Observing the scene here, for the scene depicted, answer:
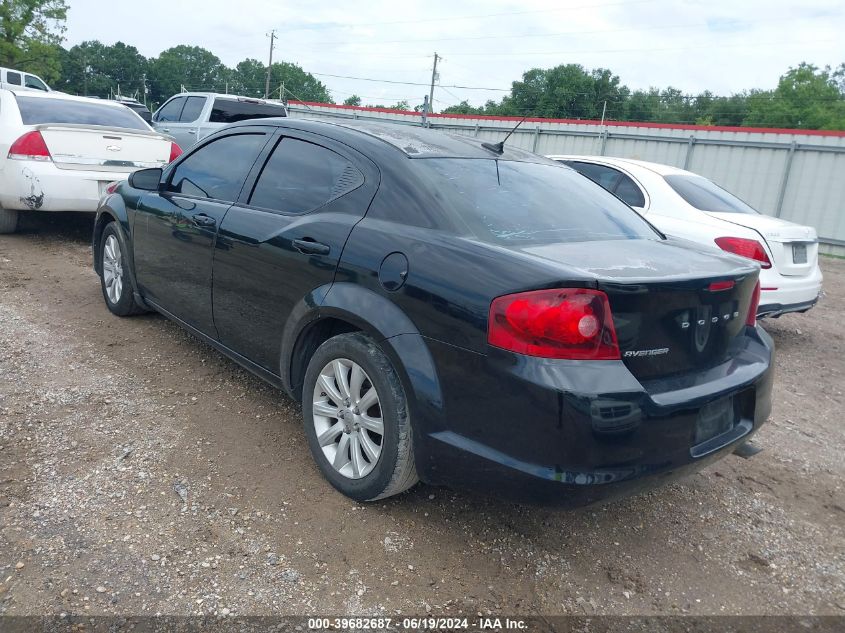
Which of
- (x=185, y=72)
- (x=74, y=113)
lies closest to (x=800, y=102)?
(x=74, y=113)

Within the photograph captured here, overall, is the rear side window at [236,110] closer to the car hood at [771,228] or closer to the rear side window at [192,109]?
the rear side window at [192,109]

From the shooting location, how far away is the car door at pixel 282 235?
3014mm

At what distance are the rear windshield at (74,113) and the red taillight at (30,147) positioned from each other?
430mm

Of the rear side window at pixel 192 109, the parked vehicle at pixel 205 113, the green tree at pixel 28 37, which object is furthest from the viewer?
the green tree at pixel 28 37

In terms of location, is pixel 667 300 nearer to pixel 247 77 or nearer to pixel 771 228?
pixel 771 228

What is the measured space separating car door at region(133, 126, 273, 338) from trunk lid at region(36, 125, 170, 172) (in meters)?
2.86

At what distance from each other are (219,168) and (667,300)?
2.73 m

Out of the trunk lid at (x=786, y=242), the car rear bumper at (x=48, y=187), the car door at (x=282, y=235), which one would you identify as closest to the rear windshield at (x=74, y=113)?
the car rear bumper at (x=48, y=187)

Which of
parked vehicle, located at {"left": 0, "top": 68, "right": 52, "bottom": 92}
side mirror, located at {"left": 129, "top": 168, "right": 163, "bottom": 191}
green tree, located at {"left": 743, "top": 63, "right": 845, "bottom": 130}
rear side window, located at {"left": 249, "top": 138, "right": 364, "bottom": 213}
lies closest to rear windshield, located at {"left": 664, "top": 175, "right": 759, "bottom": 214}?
rear side window, located at {"left": 249, "top": 138, "right": 364, "bottom": 213}

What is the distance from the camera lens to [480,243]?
2543mm

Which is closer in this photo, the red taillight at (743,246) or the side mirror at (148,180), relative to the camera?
the side mirror at (148,180)

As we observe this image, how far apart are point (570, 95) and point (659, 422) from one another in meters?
70.8

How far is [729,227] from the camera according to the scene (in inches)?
225

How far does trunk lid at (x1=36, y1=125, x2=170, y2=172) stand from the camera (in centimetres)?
666
